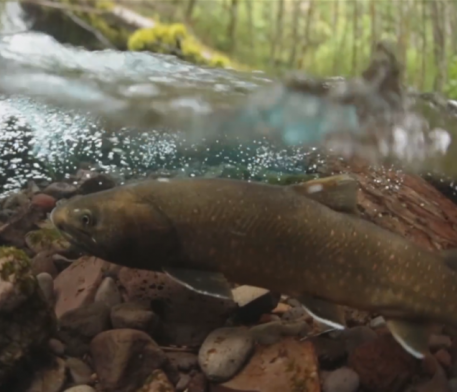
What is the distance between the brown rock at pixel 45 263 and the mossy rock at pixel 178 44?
Answer: 893mm

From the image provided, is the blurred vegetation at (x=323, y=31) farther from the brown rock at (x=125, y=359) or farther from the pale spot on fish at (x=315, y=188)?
the brown rock at (x=125, y=359)

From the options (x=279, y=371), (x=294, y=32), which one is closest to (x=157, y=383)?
(x=279, y=371)

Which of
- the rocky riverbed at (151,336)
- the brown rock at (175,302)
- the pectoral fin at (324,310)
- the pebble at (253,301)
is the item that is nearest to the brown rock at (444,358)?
the rocky riverbed at (151,336)

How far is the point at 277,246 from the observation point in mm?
1318

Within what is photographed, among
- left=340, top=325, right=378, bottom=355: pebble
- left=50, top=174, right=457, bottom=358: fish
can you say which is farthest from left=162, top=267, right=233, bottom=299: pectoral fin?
left=340, top=325, right=378, bottom=355: pebble

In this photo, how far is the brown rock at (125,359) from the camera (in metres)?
1.26

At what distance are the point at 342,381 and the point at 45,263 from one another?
76cm

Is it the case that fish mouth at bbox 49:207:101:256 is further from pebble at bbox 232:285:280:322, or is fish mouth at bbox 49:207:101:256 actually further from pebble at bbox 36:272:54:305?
pebble at bbox 232:285:280:322

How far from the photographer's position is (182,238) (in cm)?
129

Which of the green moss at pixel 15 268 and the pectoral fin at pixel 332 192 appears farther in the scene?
the pectoral fin at pixel 332 192

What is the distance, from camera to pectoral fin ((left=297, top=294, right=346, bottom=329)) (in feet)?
4.38

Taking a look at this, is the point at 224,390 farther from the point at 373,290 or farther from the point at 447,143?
the point at 447,143

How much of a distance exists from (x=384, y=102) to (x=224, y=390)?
115 centimetres

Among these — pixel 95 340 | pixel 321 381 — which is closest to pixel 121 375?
pixel 95 340
